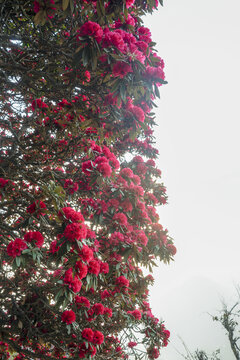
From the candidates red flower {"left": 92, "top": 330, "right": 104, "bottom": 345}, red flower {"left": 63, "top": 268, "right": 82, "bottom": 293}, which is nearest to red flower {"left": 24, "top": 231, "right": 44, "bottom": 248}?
red flower {"left": 63, "top": 268, "right": 82, "bottom": 293}

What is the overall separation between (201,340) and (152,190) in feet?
249

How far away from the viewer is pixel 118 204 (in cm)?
254

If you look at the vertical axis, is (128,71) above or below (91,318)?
above

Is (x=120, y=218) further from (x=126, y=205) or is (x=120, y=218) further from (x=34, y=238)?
(x=34, y=238)

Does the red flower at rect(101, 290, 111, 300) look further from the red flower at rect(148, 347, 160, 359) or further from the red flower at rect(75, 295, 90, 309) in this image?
the red flower at rect(148, 347, 160, 359)

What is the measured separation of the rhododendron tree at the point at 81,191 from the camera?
176cm

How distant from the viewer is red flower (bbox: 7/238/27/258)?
1617 mm

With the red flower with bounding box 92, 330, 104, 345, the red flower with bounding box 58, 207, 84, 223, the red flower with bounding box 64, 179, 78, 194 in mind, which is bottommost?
the red flower with bounding box 92, 330, 104, 345

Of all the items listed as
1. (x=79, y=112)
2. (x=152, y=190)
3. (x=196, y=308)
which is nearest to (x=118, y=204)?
(x=79, y=112)

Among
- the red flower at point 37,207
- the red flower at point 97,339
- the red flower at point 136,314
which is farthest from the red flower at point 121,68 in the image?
the red flower at point 136,314

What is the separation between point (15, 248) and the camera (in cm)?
163

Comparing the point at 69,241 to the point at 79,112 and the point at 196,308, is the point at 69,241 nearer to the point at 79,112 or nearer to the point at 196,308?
the point at 79,112

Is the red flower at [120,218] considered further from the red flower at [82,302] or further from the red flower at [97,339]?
the red flower at [97,339]

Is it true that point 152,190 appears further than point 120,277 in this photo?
Yes
